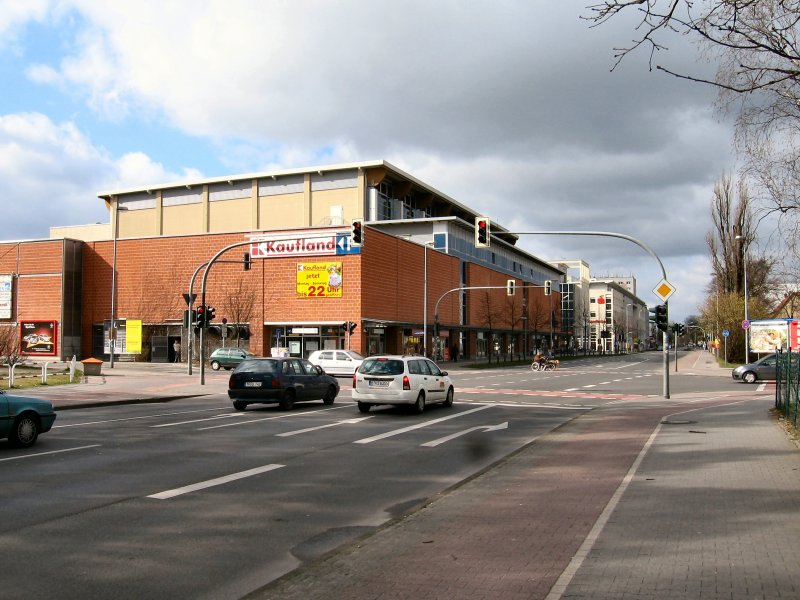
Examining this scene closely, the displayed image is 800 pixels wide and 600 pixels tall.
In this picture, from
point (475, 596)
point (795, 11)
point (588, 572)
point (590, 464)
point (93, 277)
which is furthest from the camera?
point (93, 277)

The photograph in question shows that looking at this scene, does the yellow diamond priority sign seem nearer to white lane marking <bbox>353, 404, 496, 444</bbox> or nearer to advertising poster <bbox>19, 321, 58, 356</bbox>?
white lane marking <bbox>353, 404, 496, 444</bbox>

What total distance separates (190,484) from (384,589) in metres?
4.84

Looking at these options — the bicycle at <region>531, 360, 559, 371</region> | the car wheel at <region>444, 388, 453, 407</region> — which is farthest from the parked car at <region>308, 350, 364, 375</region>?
the car wheel at <region>444, 388, 453, 407</region>

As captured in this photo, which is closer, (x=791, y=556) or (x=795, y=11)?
(x=791, y=556)

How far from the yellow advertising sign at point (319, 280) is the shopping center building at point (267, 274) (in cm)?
9

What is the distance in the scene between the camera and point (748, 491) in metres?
8.29

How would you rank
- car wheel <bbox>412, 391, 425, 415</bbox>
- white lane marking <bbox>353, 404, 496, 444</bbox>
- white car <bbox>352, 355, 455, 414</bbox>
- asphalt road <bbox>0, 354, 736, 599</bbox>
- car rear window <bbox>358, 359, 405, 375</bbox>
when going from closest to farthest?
asphalt road <bbox>0, 354, 736, 599</bbox>, white lane marking <bbox>353, 404, 496, 444</bbox>, white car <bbox>352, 355, 455, 414</bbox>, car rear window <bbox>358, 359, 405, 375</bbox>, car wheel <bbox>412, 391, 425, 415</bbox>

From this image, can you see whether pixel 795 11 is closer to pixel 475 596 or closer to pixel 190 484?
pixel 475 596

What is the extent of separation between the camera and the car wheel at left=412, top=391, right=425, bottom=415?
1950cm

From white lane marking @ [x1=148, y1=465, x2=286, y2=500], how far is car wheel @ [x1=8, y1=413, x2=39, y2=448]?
188 inches

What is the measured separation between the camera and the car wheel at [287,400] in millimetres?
20438

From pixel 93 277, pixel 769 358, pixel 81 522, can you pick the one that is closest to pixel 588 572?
pixel 81 522

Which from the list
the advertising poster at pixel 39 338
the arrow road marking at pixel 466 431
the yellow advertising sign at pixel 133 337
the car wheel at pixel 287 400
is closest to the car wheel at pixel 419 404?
the arrow road marking at pixel 466 431

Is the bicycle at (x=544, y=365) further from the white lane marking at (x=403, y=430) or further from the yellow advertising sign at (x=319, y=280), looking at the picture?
the white lane marking at (x=403, y=430)
